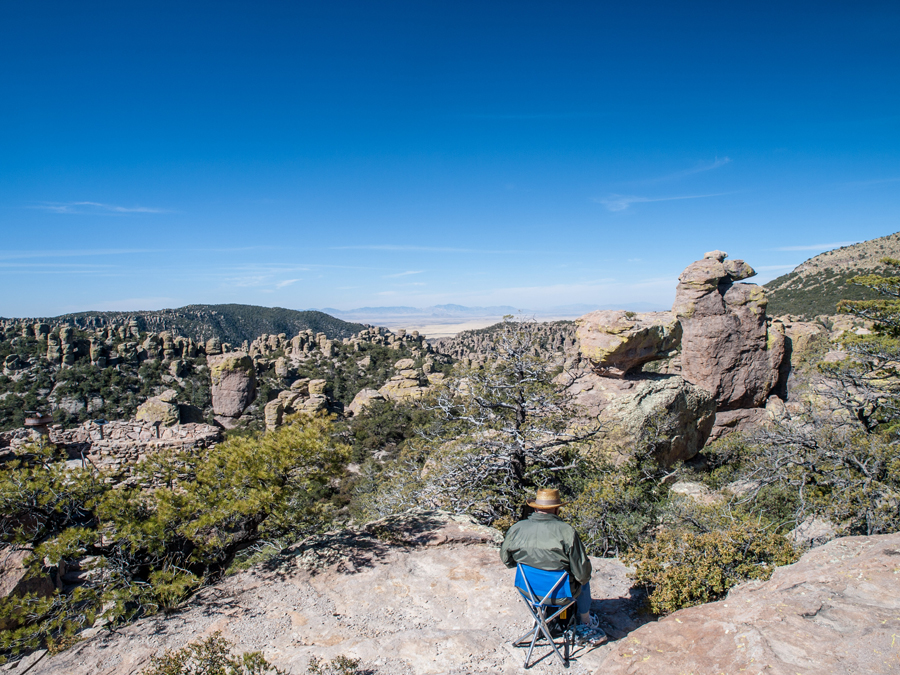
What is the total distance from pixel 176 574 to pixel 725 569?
7751mm

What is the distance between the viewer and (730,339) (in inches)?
722

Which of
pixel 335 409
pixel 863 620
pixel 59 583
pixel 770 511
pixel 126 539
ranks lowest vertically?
pixel 335 409

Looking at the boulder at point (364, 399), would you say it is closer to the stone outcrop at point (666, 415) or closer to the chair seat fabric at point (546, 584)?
the stone outcrop at point (666, 415)

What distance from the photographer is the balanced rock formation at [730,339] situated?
59.7 feet

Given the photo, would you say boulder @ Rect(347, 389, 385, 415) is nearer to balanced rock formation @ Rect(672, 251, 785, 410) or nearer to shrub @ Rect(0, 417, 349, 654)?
balanced rock formation @ Rect(672, 251, 785, 410)

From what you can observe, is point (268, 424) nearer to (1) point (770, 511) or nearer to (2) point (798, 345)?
(1) point (770, 511)

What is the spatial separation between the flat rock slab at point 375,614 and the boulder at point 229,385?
3671 cm

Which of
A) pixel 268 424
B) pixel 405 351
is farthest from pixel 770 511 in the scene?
pixel 405 351

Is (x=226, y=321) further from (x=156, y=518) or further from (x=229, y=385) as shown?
(x=156, y=518)

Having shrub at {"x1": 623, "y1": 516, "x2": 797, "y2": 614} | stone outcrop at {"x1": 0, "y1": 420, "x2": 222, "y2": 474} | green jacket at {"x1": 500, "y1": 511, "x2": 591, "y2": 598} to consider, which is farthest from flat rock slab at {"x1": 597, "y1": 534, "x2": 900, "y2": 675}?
stone outcrop at {"x1": 0, "y1": 420, "x2": 222, "y2": 474}

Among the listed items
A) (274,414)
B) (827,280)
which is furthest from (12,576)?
(827,280)

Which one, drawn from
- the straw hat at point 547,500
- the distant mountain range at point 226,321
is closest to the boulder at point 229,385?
the straw hat at point 547,500

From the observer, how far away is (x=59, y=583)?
9.25m

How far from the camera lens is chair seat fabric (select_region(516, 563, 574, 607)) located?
169 inches
